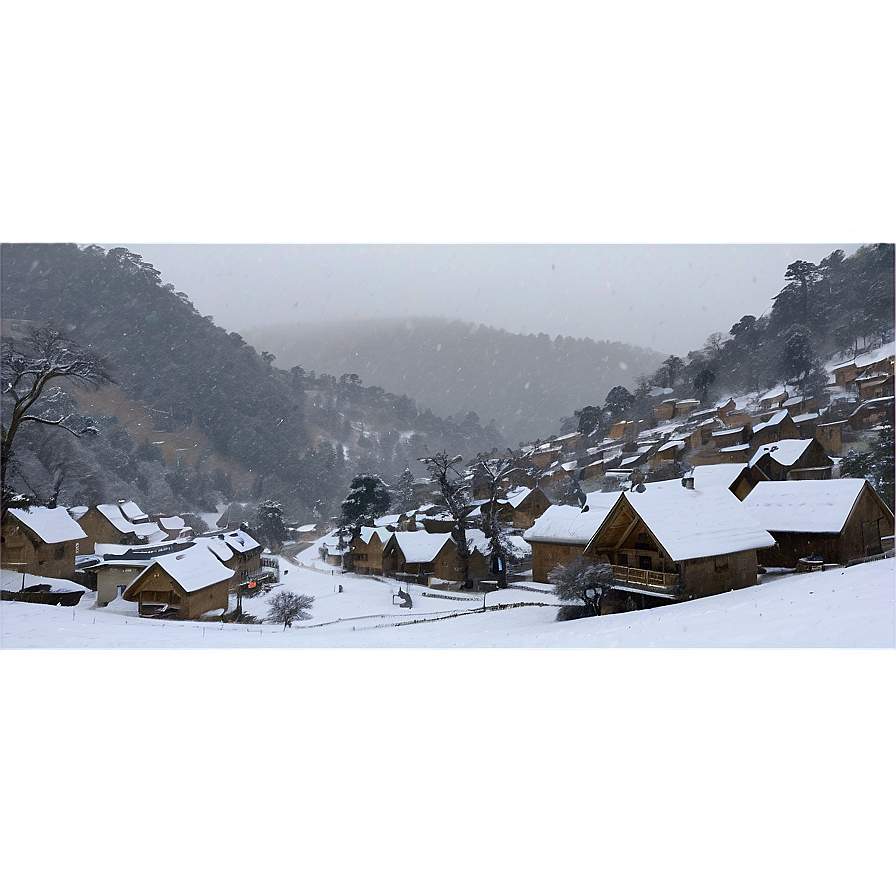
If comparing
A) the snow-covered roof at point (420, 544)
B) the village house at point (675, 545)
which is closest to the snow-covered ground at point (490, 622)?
the village house at point (675, 545)

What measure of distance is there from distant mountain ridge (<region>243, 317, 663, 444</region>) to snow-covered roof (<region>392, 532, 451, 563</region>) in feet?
3.10

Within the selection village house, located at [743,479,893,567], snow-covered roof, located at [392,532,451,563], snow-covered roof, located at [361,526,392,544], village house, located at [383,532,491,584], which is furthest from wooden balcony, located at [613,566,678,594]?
snow-covered roof, located at [361,526,392,544]

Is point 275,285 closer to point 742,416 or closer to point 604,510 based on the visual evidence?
point 604,510

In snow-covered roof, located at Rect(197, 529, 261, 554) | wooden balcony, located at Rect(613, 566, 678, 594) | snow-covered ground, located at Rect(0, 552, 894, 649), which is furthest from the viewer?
snow-covered roof, located at Rect(197, 529, 261, 554)

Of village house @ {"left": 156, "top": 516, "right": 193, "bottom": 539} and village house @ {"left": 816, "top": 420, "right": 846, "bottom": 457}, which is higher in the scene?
village house @ {"left": 816, "top": 420, "right": 846, "bottom": 457}

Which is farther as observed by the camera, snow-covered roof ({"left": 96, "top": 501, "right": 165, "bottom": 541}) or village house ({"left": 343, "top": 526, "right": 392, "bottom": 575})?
village house ({"left": 343, "top": 526, "right": 392, "bottom": 575})

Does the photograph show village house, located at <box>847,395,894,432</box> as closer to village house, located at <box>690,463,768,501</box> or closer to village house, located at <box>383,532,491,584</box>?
village house, located at <box>690,463,768,501</box>

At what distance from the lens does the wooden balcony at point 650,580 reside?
4.67 m

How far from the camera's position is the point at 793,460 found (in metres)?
4.86

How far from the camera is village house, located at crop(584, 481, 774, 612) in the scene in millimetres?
4676
